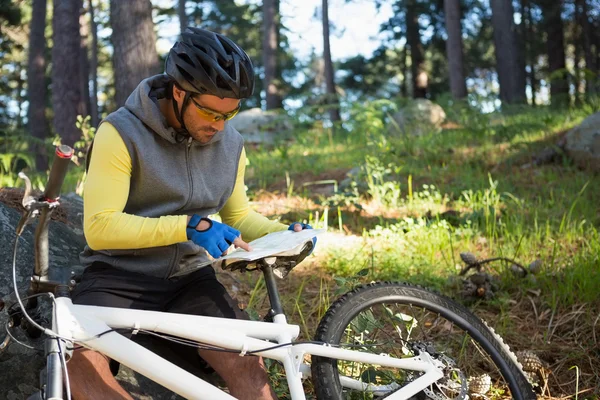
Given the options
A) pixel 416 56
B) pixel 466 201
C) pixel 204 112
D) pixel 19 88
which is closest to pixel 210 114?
pixel 204 112

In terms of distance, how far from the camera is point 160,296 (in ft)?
8.11

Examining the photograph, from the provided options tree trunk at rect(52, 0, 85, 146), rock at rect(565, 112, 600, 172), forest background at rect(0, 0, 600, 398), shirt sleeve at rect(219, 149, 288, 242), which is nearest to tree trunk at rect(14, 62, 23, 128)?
forest background at rect(0, 0, 600, 398)

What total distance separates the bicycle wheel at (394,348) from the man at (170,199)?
301mm

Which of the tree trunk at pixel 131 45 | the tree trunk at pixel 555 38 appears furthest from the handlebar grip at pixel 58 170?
the tree trunk at pixel 555 38

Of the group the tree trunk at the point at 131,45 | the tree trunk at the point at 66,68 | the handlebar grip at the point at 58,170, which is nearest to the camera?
the handlebar grip at the point at 58,170

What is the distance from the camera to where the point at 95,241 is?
2.19 meters

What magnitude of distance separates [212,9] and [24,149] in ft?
58.3

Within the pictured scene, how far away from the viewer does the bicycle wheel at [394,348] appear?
225 cm

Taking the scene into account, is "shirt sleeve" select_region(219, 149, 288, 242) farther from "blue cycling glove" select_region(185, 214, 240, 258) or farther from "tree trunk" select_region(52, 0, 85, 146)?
"tree trunk" select_region(52, 0, 85, 146)

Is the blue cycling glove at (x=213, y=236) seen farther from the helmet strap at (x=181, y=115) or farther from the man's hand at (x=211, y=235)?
the helmet strap at (x=181, y=115)

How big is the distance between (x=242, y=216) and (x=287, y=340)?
2.67 feet

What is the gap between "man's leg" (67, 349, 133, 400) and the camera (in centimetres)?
211

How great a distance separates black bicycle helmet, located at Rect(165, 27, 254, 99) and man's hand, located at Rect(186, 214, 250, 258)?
51cm

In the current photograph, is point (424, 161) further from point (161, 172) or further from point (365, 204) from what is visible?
point (161, 172)
